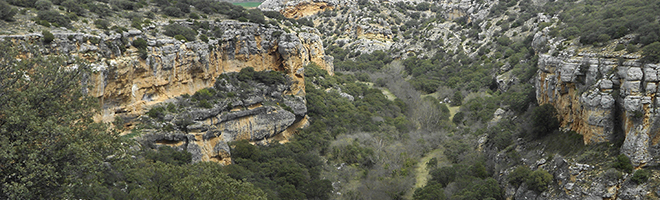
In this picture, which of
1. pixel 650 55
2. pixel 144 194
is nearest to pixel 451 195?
pixel 650 55

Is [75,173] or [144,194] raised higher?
[75,173]

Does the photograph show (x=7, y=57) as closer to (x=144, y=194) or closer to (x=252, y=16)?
(x=144, y=194)

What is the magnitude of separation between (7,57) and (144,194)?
728 centimetres

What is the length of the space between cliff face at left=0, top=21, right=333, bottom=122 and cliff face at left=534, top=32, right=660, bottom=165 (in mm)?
28250

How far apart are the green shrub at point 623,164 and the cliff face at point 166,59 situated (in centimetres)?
2816

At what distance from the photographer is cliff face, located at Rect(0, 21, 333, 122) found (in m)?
29.1

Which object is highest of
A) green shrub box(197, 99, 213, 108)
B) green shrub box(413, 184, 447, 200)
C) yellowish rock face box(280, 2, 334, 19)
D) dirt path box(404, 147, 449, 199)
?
green shrub box(197, 99, 213, 108)

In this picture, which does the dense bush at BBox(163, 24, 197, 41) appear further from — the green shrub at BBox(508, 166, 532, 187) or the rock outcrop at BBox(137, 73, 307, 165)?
the green shrub at BBox(508, 166, 532, 187)

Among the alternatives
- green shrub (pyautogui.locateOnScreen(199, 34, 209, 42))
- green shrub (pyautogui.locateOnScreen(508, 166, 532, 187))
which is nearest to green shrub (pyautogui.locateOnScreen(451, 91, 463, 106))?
green shrub (pyautogui.locateOnScreen(508, 166, 532, 187))

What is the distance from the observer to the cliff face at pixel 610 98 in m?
23.7

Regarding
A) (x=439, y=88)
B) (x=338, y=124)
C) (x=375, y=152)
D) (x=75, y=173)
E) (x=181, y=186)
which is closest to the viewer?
(x=75, y=173)

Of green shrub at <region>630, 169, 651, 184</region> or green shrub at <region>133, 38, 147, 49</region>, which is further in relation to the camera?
green shrub at <region>133, 38, 147, 49</region>

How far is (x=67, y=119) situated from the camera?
15.1 meters

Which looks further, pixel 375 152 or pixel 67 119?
pixel 375 152
